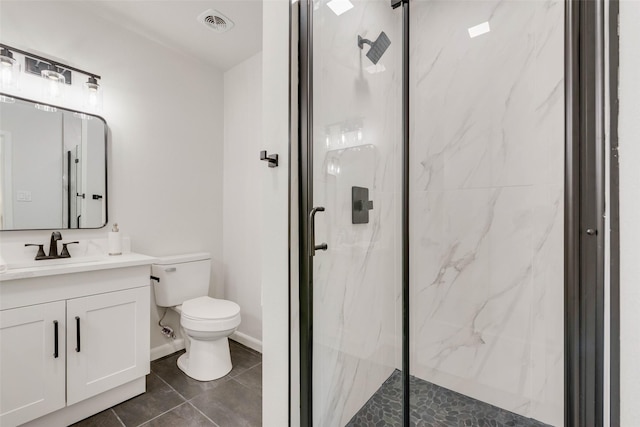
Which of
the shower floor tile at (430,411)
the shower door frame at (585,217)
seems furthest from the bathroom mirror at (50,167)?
the shower door frame at (585,217)

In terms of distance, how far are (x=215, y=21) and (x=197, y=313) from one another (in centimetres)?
196

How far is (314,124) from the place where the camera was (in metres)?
1.05

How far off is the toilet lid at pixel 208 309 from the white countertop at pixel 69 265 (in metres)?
0.43

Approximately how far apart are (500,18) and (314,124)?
44.2 inches

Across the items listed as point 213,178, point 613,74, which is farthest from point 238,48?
point 613,74

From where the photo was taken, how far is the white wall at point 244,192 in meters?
2.38

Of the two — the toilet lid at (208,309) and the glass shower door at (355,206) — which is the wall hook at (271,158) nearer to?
the glass shower door at (355,206)

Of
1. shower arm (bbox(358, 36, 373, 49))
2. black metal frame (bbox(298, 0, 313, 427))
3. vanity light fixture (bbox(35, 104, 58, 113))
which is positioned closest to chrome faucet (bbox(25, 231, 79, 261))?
vanity light fixture (bbox(35, 104, 58, 113))

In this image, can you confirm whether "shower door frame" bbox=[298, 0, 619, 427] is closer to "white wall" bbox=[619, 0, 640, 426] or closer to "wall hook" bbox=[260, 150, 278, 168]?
"white wall" bbox=[619, 0, 640, 426]

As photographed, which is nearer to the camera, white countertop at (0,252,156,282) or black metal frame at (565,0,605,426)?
black metal frame at (565,0,605,426)

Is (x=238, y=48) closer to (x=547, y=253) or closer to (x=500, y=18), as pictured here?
(x=500, y=18)

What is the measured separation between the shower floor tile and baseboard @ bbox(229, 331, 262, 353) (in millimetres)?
1220

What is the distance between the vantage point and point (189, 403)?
169cm

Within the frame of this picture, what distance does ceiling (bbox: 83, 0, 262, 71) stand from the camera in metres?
1.85
